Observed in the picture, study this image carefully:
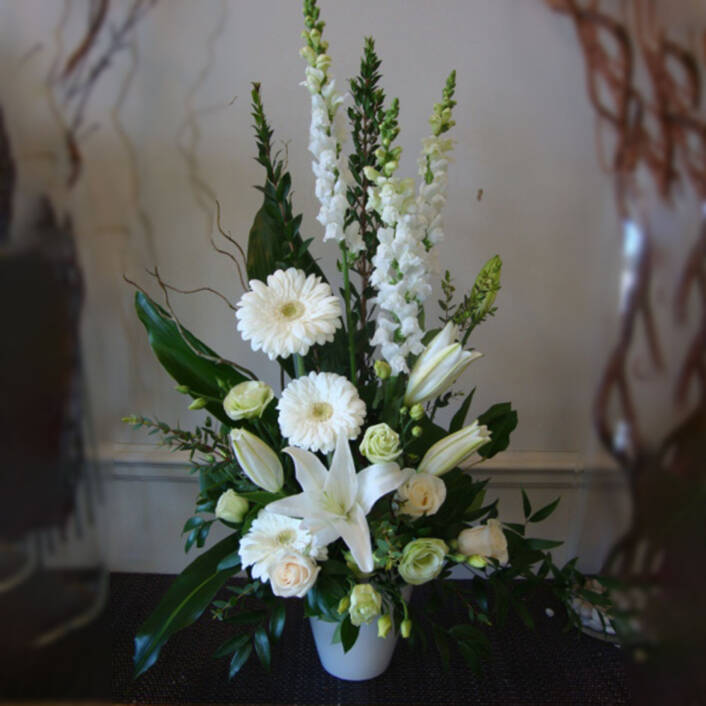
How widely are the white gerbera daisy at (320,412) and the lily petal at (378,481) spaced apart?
4 centimetres

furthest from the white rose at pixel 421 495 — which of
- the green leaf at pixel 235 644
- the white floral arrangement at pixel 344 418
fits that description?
the green leaf at pixel 235 644

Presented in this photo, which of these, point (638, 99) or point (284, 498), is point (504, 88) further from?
point (284, 498)

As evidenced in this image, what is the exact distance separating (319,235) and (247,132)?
14 cm

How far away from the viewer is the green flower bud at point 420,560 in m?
0.51

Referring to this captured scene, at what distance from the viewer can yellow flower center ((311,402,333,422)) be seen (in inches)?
19.8

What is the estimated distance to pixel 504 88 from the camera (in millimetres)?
610

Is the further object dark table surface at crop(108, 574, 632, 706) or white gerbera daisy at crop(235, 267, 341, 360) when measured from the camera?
dark table surface at crop(108, 574, 632, 706)

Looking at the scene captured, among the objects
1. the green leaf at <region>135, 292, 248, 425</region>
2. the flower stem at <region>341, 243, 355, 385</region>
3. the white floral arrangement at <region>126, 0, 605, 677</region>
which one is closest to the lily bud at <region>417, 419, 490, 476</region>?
the white floral arrangement at <region>126, 0, 605, 677</region>

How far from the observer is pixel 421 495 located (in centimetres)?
52

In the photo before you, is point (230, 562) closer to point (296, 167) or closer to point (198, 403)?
point (198, 403)

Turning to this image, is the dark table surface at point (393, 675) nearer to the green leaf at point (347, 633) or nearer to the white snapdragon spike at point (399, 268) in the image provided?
the green leaf at point (347, 633)

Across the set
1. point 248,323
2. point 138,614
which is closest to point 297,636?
point 138,614

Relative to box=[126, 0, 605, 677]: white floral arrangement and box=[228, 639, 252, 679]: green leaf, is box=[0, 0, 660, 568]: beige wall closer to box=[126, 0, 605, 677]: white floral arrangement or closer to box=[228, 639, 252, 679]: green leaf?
box=[126, 0, 605, 677]: white floral arrangement

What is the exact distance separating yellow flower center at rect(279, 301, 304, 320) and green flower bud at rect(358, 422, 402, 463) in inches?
4.8
